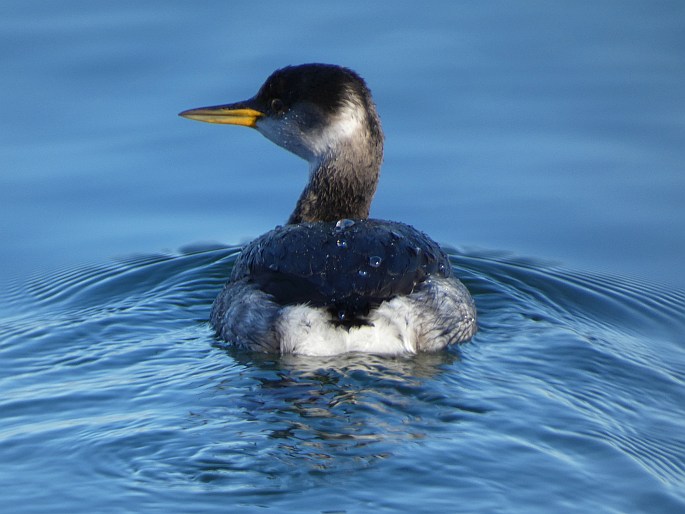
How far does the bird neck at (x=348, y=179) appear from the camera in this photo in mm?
10453

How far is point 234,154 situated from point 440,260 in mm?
3669

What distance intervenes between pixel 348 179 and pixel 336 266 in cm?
172

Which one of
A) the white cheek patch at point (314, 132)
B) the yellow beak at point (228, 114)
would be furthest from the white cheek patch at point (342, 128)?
the yellow beak at point (228, 114)

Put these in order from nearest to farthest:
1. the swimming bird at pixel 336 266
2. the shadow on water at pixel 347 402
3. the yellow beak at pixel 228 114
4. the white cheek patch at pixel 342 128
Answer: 1. the shadow on water at pixel 347 402
2. the swimming bird at pixel 336 266
3. the white cheek patch at pixel 342 128
4. the yellow beak at pixel 228 114

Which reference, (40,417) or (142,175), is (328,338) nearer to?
(40,417)

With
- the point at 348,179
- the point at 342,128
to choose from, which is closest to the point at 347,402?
the point at 348,179

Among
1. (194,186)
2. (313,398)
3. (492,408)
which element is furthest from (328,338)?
(194,186)

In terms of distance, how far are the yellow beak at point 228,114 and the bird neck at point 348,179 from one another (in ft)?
2.73

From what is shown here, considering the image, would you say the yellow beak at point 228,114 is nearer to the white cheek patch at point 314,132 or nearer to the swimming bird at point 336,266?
the white cheek patch at point 314,132

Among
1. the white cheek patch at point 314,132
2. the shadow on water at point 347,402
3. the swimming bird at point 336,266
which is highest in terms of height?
the white cheek patch at point 314,132

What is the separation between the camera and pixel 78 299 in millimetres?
10750

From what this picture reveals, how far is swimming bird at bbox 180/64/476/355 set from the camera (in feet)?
29.2

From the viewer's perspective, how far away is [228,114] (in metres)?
11.0

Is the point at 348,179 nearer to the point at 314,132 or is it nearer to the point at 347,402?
the point at 314,132
